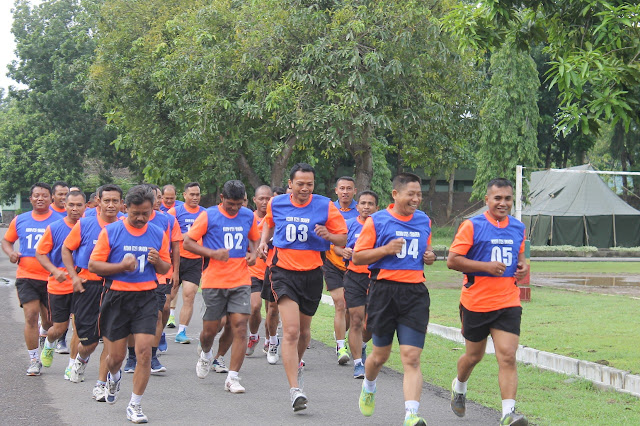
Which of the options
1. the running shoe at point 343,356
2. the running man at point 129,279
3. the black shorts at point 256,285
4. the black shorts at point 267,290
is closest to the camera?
the running man at point 129,279

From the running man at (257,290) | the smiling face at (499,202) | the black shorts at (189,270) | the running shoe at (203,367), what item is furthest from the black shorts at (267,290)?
the smiling face at (499,202)

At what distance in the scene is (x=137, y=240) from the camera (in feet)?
24.1

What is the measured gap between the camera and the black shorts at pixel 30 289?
9.68m

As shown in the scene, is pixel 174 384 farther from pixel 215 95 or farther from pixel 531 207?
pixel 531 207

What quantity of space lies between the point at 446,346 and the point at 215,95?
13896 mm

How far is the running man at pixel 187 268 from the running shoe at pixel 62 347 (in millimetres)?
1483

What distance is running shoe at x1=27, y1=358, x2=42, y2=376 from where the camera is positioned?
938 cm

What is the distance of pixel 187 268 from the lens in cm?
1230

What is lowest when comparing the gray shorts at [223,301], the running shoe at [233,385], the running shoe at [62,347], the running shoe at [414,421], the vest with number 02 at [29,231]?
the running shoe at [62,347]

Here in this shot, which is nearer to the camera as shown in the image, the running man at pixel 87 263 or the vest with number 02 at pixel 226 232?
the running man at pixel 87 263

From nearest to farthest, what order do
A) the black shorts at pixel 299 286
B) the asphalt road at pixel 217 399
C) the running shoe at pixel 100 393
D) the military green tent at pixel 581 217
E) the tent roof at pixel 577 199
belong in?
the asphalt road at pixel 217 399 → the running shoe at pixel 100 393 → the black shorts at pixel 299 286 → the military green tent at pixel 581 217 → the tent roof at pixel 577 199

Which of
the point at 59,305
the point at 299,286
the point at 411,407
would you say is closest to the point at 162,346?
the point at 59,305

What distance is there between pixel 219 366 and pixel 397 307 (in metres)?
3.35

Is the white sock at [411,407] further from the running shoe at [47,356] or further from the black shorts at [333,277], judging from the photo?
the running shoe at [47,356]
